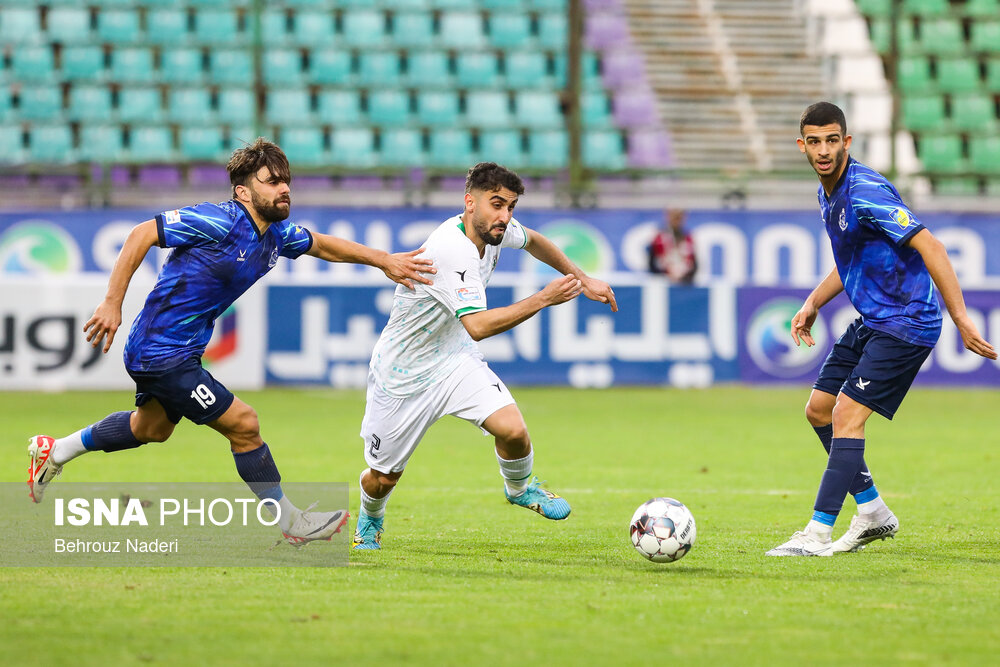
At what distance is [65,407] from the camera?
14.5m

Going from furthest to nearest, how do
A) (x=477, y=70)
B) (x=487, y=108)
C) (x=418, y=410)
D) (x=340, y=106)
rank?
(x=477, y=70), (x=487, y=108), (x=340, y=106), (x=418, y=410)

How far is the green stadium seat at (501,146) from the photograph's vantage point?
2103 centimetres

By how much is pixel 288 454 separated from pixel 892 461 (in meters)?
4.78

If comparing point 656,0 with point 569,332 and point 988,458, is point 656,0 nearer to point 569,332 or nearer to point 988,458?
point 569,332

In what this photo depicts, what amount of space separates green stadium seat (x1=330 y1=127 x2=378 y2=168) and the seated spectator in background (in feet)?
17.5

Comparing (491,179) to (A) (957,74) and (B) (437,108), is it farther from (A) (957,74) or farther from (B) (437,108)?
(A) (957,74)

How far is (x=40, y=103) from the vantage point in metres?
21.0

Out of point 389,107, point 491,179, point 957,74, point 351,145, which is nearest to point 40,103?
point 351,145

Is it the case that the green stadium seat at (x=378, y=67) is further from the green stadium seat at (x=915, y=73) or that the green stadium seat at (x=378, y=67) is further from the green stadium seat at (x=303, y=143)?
the green stadium seat at (x=915, y=73)

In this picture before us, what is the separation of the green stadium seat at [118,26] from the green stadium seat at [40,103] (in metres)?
1.41

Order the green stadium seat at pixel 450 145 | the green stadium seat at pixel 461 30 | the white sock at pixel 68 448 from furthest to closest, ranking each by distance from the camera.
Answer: the green stadium seat at pixel 461 30, the green stadium seat at pixel 450 145, the white sock at pixel 68 448

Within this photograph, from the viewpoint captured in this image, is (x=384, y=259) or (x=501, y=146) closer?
(x=384, y=259)

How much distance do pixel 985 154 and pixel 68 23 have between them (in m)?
15.3

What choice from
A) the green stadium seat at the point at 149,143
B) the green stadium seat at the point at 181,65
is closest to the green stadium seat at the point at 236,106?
the green stadium seat at the point at 181,65
